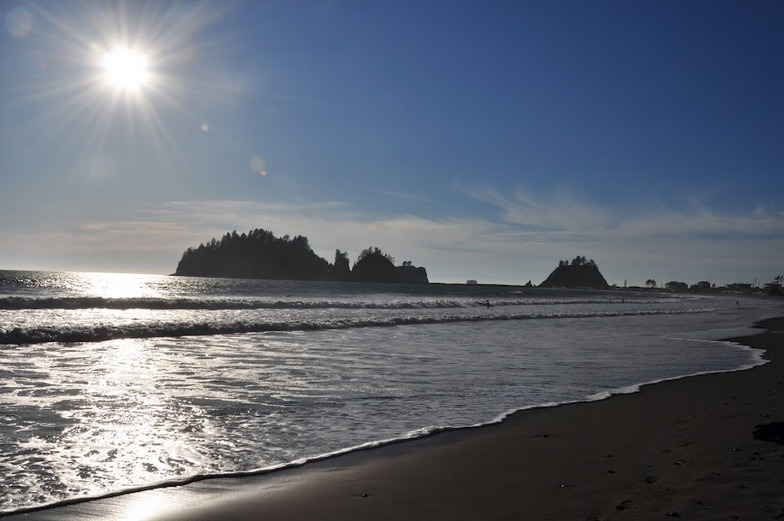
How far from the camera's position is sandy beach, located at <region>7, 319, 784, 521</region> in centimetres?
530

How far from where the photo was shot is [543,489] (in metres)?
6.02

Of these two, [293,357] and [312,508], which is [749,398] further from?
[293,357]

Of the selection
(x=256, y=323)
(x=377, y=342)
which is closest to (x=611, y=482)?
(x=377, y=342)

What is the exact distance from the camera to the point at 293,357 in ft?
59.4

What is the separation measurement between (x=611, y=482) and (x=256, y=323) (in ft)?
88.8

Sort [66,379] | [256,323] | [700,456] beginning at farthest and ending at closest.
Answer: [256,323]
[66,379]
[700,456]

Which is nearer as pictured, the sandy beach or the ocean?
the sandy beach

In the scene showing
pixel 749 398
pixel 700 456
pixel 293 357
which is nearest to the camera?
pixel 700 456

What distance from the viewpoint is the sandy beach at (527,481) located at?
5.30m

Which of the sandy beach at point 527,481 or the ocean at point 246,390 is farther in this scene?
the ocean at point 246,390

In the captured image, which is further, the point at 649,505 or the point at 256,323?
the point at 256,323

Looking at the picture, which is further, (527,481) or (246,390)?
(246,390)

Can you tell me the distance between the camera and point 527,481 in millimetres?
6336

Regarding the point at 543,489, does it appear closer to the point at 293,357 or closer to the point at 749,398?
the point at 749,398
